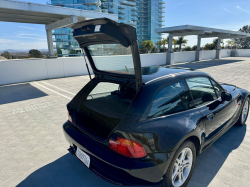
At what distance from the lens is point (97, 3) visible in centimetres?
6512

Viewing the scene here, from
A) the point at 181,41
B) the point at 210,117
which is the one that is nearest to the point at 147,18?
the point at 181,41

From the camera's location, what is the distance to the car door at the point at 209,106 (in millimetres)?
2297

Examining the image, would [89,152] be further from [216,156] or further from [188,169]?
[216,156]

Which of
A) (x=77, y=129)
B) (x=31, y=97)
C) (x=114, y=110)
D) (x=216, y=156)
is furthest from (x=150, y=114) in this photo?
(x=31, y=97)

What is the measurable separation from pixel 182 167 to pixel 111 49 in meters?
1.75

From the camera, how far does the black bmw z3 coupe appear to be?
1666 millimetres

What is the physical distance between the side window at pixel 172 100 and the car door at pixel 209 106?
0.16m

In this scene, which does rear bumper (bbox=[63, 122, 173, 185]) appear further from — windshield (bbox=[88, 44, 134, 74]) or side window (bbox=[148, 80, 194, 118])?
windshield (bbox=[88, 44, 134, 74])

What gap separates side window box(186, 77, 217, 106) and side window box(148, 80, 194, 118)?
16cm

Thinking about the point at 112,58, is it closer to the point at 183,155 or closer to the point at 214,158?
the point at 183,155

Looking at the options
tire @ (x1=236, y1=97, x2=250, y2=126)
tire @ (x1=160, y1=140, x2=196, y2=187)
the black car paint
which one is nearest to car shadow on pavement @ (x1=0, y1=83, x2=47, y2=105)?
the black car paint

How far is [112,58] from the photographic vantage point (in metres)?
2.42

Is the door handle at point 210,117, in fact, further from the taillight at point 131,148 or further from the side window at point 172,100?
the taillight at point 131,148

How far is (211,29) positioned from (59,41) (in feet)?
183
